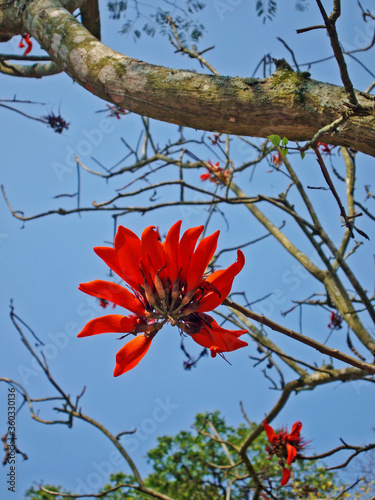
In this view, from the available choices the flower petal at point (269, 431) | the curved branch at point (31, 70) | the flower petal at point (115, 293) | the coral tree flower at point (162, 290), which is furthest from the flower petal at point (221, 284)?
the curved branch at point (31, 70)

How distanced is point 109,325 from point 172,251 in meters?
0.19

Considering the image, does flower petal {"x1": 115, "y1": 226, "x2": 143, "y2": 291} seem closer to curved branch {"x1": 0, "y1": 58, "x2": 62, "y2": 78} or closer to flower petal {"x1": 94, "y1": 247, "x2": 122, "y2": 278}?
flower petal {"x1": 94, "y1": 247, "x2": 122, "y2": 278}

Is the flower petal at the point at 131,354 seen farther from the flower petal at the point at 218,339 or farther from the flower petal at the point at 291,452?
the flower petal at the point at 291,452

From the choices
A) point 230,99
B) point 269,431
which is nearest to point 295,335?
point 230,99

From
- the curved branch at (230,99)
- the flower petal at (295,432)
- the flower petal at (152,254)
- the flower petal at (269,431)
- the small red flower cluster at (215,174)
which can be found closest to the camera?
the flower petal at (152,254)

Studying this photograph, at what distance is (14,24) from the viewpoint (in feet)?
5.29

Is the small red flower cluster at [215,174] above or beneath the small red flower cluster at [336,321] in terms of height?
above

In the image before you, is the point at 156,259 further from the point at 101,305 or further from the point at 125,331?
the point at 101,305

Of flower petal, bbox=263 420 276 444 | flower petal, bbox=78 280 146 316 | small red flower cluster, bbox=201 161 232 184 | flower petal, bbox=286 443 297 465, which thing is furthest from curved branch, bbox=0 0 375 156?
small red flower cluster, bbox=201 161 232 184

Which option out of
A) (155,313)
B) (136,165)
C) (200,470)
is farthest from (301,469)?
(155,313)

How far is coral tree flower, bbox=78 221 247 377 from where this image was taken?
872 mm

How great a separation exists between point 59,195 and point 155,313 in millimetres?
2194

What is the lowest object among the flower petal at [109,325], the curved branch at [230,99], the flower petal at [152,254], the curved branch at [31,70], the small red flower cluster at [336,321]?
the flower petal at [109,325]

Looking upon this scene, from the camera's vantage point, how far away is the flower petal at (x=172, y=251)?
87 cm
